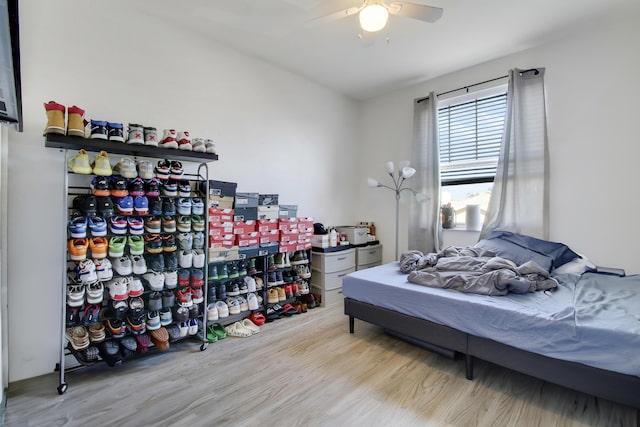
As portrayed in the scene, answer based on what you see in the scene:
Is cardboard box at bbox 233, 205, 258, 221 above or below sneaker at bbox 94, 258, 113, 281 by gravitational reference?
above

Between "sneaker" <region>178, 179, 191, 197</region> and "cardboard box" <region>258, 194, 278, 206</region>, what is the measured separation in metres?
0.75

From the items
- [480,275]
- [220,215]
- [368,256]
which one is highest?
[220,215]

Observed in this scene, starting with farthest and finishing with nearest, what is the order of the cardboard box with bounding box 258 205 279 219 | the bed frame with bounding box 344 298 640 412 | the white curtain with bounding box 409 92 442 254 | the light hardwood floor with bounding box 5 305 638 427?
1. the white curtain with bounding box 409 92 442 254
2. the cardboard box with bounding box 258 205 279 219
3. the light hardwood floor with bounding box 5 305 638 427
4. the bed frame with bounding box 344 298 640 412

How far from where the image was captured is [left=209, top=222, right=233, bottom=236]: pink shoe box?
8.25 feet

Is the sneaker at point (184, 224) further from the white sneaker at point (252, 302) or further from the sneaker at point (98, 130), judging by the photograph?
the white sneaker at point (252, 302)

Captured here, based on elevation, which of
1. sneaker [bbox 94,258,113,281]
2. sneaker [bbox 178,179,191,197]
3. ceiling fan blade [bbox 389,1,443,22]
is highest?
ceiling fan blade [bbox 389,1,443,22]

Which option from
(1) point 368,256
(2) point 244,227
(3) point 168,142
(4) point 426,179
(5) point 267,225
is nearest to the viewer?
(3) point 168,142

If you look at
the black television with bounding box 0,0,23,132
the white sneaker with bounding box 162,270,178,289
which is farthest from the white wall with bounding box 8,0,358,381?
the black television with bounding box 0,0,23,132

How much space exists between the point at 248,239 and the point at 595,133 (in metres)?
3.37

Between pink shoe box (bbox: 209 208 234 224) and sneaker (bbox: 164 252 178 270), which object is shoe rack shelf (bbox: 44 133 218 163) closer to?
pink shoe box (bbox: 209 208 234 224)

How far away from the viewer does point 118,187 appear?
203 cm

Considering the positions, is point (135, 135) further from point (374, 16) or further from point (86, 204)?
point (374, 16)

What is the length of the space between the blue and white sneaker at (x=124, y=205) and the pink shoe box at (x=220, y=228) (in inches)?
24.7

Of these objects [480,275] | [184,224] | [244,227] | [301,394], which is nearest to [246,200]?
[244,227]
